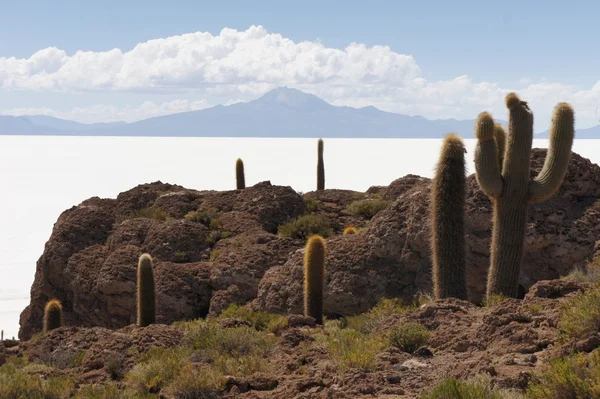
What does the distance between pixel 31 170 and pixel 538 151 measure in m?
144

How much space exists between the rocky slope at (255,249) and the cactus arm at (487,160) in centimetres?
208

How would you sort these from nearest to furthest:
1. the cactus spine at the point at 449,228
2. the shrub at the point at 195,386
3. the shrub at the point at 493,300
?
the shrub at the point at 195,386, the shrub at the point at 493,300, the cactus spine at the point at 449,228

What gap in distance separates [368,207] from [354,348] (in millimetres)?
12849

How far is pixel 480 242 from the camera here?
13.6m

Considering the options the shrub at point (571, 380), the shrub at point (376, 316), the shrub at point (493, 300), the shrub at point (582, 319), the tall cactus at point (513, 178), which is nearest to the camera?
the shrub at point (571, 380)

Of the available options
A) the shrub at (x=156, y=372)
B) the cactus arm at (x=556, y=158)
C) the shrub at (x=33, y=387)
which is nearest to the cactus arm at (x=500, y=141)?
the cactus arm at (x=556, y=158)

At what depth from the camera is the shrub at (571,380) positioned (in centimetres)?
554

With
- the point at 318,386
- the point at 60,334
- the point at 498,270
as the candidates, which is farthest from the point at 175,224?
the point at 318,386

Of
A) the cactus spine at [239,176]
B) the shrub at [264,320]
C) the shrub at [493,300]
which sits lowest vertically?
the shrub at [264,320]

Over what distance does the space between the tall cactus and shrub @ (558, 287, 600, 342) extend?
3809 millimetres

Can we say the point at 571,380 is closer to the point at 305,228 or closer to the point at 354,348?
the point at 354,348

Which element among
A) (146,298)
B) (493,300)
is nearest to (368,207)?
(146,298)

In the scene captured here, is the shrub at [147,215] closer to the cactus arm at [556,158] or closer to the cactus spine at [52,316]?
the cactus spine at [52,316]

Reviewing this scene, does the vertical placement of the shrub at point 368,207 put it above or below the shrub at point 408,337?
above
